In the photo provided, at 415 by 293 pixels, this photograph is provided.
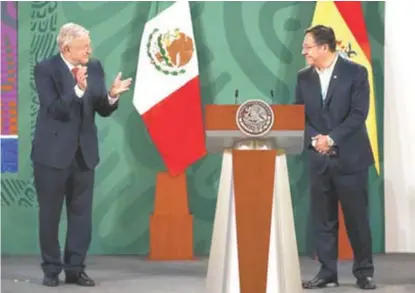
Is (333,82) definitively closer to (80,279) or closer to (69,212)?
(69,212)

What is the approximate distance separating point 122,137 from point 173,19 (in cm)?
90

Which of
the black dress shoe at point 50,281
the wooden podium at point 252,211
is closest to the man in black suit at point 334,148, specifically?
the wooden podium at point 252,211

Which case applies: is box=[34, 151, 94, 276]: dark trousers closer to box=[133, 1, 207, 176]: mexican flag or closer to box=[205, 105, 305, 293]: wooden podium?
box=[133, 1, 207, 176]: mexican flag

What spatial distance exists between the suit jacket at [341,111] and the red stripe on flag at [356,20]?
47.0 inches

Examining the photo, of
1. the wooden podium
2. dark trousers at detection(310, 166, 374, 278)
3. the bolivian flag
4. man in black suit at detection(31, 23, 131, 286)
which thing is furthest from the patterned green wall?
the wooden podium

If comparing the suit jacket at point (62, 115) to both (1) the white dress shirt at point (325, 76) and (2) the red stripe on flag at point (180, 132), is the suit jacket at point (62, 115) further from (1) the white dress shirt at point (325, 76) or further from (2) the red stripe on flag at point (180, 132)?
(1) the white dress shirt at point (325, 76)

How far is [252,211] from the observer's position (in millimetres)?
3779

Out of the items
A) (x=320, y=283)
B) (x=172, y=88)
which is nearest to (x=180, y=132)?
(x=172, y=88)

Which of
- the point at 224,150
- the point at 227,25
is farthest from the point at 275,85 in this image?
the point at 224,150

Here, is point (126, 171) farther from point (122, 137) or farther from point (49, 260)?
point (49, 260)

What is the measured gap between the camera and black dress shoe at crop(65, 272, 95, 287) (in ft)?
16.1

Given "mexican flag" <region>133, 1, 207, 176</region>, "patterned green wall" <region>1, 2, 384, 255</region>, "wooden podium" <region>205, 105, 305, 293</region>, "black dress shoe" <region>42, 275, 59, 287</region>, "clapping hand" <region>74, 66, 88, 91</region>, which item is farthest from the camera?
"patterned green wall" <region>1, 2, 384, 255</region>

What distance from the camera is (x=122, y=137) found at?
6.12 meters

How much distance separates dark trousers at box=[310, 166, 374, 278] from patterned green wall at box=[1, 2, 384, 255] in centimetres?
126
